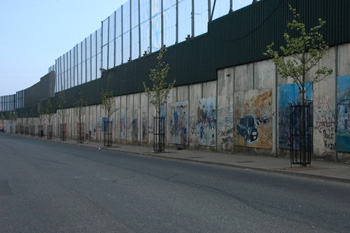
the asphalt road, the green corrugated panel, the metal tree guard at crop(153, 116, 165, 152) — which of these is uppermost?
the green corrugated panel

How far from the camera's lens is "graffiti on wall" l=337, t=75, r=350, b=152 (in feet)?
49.7

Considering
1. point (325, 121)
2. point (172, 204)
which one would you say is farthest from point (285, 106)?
point (172, 204)

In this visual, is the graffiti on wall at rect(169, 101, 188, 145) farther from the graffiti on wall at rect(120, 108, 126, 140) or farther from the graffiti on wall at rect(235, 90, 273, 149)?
the graffiti on wall at rect(120, 108, 126, 140)

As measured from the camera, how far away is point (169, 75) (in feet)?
98.1

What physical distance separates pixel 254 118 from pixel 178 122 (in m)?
8.82

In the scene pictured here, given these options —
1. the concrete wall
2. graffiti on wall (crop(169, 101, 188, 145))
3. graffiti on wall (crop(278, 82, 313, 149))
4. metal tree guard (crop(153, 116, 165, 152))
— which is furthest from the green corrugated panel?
metal tree guard (crop(153, 116, 165, 152))

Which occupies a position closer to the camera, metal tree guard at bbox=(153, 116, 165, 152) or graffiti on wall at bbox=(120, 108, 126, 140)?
metal tree guard at bbox=(153, 116, 165, 152)

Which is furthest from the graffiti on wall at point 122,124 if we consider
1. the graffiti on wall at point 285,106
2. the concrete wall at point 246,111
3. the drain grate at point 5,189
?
the drain grate at point 5,189

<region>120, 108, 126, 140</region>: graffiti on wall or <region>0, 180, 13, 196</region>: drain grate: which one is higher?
<region>120, 108, 126, 140</region>: graffiti on wall

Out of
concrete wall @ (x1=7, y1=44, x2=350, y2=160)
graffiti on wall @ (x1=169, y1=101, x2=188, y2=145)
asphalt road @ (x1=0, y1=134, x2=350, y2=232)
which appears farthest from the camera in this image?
graffiti on wall @ (x1=169, y1=101, x2=188, y2=145)

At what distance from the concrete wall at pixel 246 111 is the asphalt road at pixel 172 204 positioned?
5384 millimetres

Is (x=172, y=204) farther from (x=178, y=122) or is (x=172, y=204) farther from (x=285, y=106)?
(x=178, y=122)

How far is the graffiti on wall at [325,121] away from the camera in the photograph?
15.8 m

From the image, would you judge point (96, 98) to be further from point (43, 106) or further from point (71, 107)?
point (43, 106)
